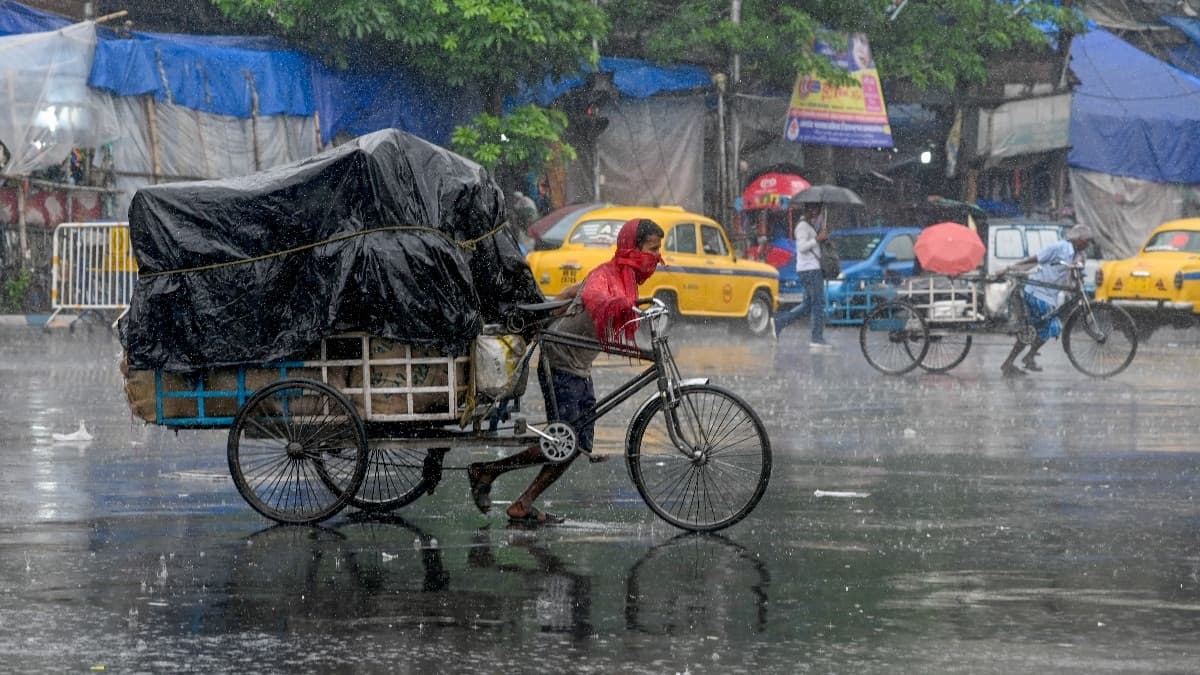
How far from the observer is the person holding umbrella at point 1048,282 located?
19.7 m

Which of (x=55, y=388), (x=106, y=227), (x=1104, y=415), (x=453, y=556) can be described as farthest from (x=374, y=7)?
(x=453, y=556)

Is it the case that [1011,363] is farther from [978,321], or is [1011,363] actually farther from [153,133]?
[153,133]

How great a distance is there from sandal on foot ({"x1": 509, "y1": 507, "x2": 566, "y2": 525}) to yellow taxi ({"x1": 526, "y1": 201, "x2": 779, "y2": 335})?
1515 centimetres

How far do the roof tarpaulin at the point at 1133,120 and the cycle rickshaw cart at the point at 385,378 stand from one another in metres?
31.8

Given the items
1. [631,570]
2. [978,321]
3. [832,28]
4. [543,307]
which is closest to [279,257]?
[543,307]

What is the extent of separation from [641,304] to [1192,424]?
641cm

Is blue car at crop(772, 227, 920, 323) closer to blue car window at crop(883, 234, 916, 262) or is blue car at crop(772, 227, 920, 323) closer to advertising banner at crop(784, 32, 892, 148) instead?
blue car window at crop(883, 234, 916, 262)

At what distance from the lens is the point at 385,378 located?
28.7 feet

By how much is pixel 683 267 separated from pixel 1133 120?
56.5 ft

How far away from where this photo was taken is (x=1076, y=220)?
39.4 meters

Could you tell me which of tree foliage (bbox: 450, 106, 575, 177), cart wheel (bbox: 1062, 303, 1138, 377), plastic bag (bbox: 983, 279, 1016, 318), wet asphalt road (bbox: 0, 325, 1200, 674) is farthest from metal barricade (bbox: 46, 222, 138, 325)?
cart wheel (bbox: 1062, 303, 1138, 377)

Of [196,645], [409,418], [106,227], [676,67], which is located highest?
[676,67]

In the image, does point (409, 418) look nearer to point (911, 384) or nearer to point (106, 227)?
point (911, 384)

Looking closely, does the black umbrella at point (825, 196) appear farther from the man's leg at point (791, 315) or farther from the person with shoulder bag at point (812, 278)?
the person with shoulder bag at point (812, 278)
